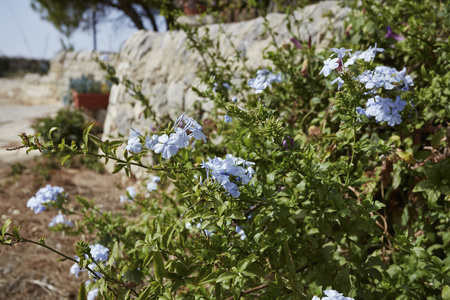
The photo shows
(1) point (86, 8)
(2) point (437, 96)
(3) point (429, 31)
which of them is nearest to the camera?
(2) point (437, 96)

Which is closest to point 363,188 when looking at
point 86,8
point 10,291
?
point 10,291

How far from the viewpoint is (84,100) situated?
22.7ft

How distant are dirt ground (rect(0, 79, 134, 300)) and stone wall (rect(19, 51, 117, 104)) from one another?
173 inches

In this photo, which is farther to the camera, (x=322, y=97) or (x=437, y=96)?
(x=322, y=97)

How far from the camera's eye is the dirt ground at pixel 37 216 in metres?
2.26

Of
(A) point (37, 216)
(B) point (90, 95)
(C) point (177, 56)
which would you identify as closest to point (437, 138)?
(C) point (177, 56)

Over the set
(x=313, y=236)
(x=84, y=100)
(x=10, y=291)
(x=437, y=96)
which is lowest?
(x=84, y=100)

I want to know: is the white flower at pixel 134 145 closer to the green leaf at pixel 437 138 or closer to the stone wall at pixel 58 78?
the green leaf at pixel 437 138

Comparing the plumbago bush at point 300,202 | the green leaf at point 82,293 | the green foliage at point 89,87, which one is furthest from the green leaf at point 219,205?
the green foliage at point 89,87

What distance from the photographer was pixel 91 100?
22.8 feet

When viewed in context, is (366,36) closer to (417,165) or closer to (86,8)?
(417,165)

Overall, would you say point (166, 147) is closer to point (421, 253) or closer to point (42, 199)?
point (421, 253)

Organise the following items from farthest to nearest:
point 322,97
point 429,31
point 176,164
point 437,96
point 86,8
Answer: point 86,8 → point 322,97 → point 429,31 → point 437,96 → point 176,164

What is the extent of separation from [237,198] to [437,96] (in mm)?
1101
